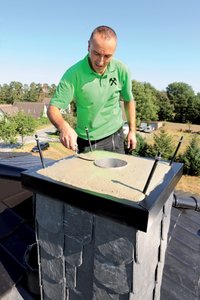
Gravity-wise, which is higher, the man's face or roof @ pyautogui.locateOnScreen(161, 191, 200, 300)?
the man's face

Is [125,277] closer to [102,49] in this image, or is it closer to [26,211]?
[102,49]

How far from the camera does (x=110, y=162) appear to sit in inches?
63.4

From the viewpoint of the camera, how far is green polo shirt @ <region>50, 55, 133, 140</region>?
2180 millimetres

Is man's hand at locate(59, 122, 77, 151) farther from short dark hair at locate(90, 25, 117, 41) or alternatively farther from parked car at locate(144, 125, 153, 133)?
parked car at locate(144, 125, 153, 133)

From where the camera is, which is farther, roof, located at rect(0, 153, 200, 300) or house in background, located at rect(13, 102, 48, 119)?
house in background, located at rect(13, 102, 48, 119)

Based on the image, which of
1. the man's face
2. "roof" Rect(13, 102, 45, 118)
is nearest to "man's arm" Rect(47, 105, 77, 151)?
the man's face

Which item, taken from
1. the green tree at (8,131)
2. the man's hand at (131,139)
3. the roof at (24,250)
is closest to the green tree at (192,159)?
the green tree at (8,131)

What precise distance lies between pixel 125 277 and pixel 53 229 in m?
0.47

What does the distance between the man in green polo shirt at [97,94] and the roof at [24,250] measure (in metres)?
0.53

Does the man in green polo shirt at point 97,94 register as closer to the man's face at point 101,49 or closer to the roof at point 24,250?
the man's face at point 101,49

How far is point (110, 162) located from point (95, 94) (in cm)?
88

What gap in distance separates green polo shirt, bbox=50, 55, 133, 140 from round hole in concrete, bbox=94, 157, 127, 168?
0.81m

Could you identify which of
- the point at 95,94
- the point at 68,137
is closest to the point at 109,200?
the point at 68,137

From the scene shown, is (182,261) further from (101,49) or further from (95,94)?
(101,49)
